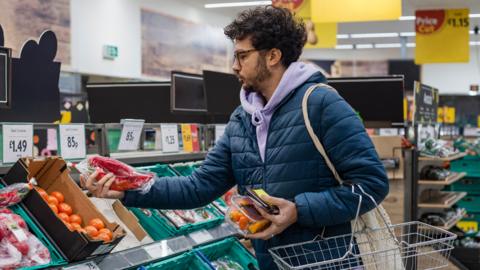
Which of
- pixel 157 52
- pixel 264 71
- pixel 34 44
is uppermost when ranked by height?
pixel 157 52

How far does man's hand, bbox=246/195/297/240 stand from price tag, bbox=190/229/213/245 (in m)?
0.89

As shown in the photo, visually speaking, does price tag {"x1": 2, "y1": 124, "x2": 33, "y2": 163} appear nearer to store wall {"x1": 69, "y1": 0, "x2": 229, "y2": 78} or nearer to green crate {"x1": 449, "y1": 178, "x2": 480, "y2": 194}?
green crate {"x1": 449, "y1": 178, "x2": 480, "y2": 194}

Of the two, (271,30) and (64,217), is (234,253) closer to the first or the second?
(64,217)

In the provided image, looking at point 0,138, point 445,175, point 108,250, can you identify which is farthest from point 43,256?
point 445,175

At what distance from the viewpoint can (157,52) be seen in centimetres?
1188

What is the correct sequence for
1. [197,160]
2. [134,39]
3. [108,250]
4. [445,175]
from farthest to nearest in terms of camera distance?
[134,39]
[445,175]
[197,160]
[108,250]

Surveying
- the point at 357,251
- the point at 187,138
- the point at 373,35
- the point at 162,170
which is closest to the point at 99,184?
the point at 357,251

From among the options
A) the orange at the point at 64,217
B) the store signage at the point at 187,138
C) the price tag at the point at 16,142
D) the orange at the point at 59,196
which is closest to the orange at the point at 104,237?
the orange at the point at 64,217

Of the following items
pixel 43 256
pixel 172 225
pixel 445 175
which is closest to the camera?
pixel 43 256

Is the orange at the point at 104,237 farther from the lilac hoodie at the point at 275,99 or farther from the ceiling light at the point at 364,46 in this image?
the ceiling light at the point at 364,46

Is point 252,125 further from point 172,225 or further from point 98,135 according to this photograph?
point 98,135

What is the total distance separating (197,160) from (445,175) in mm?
3642

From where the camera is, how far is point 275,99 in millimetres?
1887

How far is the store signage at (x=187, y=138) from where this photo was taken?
11.4 ft
